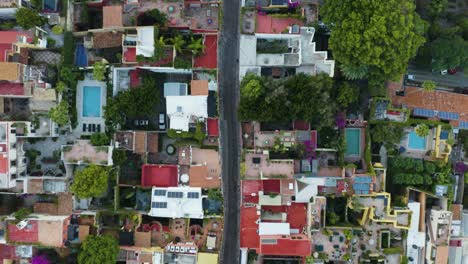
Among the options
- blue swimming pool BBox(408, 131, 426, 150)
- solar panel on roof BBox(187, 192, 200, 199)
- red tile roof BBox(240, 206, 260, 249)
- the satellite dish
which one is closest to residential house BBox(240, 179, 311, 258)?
red tile roof BBox(240, 206, 260, 249)

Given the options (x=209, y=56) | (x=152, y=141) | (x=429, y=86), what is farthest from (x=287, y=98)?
(x=429, y=86)

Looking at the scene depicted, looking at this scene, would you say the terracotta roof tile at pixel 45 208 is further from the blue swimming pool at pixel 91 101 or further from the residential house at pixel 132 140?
the blue swimming pool at pixel 91 101

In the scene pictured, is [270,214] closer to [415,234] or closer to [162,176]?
[162,176]

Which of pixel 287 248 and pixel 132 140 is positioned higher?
pixel 132 140

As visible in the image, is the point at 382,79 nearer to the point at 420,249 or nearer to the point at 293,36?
the point at 293,36

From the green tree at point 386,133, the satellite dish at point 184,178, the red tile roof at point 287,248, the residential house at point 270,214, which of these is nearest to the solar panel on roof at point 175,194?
the satellite dish at point 184,178

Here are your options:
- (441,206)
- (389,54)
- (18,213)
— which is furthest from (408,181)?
(18,213)
